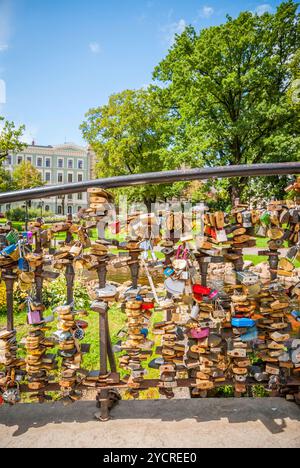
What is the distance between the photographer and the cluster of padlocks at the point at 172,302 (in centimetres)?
186

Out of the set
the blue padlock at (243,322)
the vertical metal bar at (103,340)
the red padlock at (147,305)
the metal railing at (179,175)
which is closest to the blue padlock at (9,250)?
the metal railing at (179,175)

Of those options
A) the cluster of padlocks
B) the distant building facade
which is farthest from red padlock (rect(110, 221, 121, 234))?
the distant building facade

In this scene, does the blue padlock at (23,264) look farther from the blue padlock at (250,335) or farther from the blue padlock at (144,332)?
the blue padlock at (250,335)

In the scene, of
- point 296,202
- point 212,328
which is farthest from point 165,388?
point 296,202

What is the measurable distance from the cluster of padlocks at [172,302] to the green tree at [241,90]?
54.6ft

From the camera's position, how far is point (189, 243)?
1.88 meters

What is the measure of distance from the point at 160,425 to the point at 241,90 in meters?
21.5

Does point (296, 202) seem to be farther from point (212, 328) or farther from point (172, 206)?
point (212, 328)

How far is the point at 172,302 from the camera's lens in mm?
1873

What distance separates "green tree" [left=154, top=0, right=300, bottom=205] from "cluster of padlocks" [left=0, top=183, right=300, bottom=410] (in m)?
16.6

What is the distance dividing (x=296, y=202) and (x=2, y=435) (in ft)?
7.44

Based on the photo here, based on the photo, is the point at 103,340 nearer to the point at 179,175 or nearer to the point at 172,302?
the point at 172,302

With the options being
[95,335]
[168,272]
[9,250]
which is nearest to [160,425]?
[168,272]

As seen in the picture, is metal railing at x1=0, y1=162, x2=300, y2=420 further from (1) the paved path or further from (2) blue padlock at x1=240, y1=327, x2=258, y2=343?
(2) blue padlock at x1=240, y1=327, x2=258, y2=343
